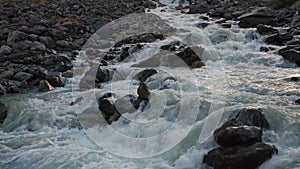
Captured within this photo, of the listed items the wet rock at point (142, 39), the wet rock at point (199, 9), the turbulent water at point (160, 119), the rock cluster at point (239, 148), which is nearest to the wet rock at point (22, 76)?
the turbulent water at point (160, 119)

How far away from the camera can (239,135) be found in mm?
5551

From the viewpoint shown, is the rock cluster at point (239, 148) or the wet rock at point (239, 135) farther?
the wet rock at point (239, 135)

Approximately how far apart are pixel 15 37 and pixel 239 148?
9701 mm

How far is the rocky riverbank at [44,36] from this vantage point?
10.1 meters

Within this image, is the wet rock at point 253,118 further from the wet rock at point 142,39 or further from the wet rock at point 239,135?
the wet rock at point 142,39

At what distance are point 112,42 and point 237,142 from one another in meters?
9.33

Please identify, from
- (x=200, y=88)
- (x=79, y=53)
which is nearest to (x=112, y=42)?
(x=79, y=53)

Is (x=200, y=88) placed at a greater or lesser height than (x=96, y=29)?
lesser

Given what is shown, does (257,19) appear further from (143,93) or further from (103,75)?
(143,93)

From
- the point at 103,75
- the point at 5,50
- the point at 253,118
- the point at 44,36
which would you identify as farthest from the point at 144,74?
the point at 44,36

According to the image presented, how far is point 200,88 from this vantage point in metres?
8.60

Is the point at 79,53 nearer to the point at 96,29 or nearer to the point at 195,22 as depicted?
the point at 96,29

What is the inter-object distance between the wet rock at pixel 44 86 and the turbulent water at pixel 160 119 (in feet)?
0.75

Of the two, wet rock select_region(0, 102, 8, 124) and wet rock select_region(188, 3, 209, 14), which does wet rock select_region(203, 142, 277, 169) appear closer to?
wet rock select_region(0, 102, 8, 124)
